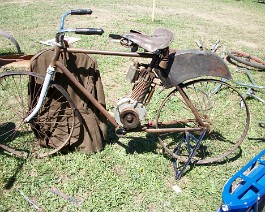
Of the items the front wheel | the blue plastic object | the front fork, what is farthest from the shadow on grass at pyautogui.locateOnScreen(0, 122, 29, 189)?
the blue plastic object

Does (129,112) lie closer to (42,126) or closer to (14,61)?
(42,126)

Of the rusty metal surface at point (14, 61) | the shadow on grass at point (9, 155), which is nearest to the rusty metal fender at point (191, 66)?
the shadow on grass at point (9, 155)

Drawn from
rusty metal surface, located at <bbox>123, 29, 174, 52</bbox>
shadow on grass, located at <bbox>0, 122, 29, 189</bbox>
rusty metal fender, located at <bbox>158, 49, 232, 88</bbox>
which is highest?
rusty metal surface, located at <bbox>123, 29, 174, 52</bbox>

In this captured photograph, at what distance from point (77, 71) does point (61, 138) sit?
951mm

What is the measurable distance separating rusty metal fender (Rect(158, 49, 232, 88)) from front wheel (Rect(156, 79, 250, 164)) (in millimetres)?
223

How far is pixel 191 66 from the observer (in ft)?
10.5

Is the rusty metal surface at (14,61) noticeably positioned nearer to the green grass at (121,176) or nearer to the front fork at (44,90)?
the green grass at (121,176)

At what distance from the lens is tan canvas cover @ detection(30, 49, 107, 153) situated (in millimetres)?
3303

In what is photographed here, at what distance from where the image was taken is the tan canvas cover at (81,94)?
10.8 feet

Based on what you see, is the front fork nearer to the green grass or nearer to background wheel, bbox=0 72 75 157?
background wheel, bbox=0 72 75 157

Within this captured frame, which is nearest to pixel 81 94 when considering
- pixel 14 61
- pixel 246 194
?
pixel 246 194

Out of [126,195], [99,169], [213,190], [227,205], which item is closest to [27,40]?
[99,169]

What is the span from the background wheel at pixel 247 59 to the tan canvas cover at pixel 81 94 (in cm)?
447

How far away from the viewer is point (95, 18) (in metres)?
10.2
